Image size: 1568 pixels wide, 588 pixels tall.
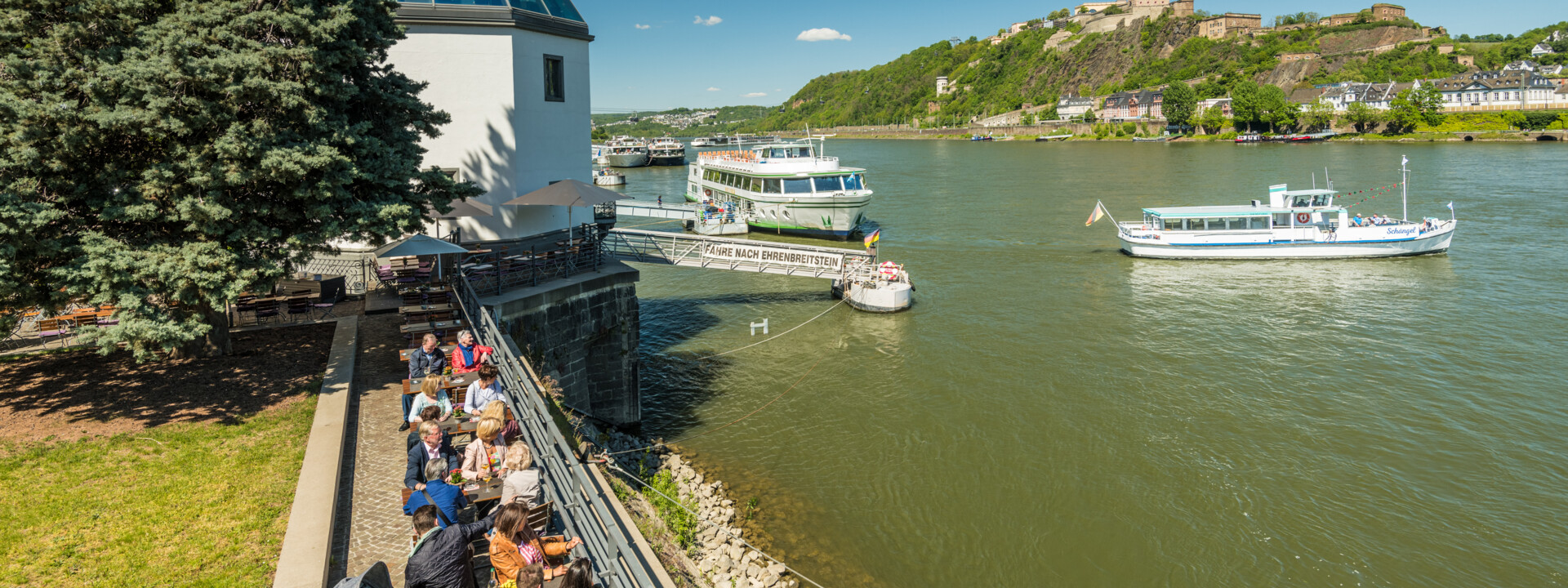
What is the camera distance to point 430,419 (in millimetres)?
8695

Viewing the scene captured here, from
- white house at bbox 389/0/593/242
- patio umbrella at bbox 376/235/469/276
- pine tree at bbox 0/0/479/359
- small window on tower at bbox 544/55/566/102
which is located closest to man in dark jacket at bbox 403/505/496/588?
pine tree at bbox 0/0/479/359

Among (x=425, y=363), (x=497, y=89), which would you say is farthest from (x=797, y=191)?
(x=425, y=363)

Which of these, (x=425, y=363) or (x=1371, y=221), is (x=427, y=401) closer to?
(x=425, y=363)

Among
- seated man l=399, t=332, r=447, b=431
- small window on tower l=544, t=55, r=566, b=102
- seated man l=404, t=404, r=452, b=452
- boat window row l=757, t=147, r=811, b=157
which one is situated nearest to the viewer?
seated man l=404, t=404, r=452, b=452

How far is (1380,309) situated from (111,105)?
33849mm

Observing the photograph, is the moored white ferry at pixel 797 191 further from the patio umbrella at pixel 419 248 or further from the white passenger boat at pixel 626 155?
the white passenger boat at pixel 626 155

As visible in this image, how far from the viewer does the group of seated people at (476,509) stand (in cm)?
629

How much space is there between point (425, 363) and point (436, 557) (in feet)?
16.6

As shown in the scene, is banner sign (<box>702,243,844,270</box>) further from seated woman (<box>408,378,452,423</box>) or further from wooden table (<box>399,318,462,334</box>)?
seated woman (<box>408,378,452,423</box>)

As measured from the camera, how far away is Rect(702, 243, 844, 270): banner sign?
86.9 ft

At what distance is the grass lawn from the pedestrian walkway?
0.60 metres

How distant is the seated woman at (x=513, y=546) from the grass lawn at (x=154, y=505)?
2693mm

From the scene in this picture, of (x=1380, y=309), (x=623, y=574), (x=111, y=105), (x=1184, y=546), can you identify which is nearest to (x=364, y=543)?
(x=623, y=574)

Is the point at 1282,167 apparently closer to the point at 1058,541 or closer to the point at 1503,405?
the point at 1503,405
